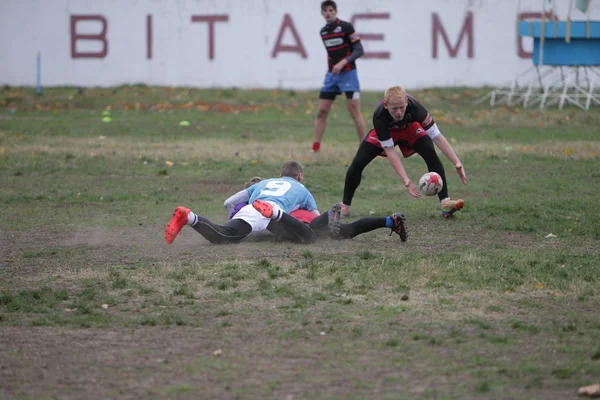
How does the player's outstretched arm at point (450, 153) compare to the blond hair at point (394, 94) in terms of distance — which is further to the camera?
the player's outstretched arm at point (450, 153)

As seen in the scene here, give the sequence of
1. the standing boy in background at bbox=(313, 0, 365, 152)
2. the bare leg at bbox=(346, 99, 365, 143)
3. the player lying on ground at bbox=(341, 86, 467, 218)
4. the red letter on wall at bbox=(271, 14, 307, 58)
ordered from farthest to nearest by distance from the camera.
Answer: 1. the red letter on wall at bbox=(271, 14, 307, 58)
2. the bare leg at bbox=(346, 99, 365, 143)
3. the standing boy in background at bbox=(313, 0, 365, 152)
4. the player lying on ground at bbox=(341, 86, 467, 218)

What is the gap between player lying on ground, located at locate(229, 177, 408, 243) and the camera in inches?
306

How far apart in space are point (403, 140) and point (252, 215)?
2006mm

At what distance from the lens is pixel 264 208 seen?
7672 millimetres

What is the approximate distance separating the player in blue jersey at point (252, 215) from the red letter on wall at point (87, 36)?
1732 centimetres

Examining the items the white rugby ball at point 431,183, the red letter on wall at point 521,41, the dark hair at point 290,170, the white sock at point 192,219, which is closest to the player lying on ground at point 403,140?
the white rugby ball at point 431,183

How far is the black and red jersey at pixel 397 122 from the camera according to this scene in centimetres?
880

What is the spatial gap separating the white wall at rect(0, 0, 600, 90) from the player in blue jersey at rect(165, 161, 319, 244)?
1585 centimetres

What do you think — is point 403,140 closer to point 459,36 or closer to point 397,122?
point 397,122

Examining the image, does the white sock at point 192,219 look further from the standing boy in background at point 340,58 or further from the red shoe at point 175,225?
the standing boy in background at point 340,58

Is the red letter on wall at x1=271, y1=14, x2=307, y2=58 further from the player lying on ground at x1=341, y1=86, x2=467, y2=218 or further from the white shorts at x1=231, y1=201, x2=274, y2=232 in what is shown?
the white shorts at x1=231, y1=201, x2=274, y2=232

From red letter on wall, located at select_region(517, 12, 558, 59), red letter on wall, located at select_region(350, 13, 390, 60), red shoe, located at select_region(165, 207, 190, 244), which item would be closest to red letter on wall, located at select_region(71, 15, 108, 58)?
red letter on wall, located at select_region(350, 13, 390, 60)

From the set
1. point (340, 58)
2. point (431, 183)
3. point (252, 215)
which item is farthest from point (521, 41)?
point (252, 215)

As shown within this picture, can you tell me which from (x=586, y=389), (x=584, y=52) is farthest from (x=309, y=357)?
(x=584, y=52)
